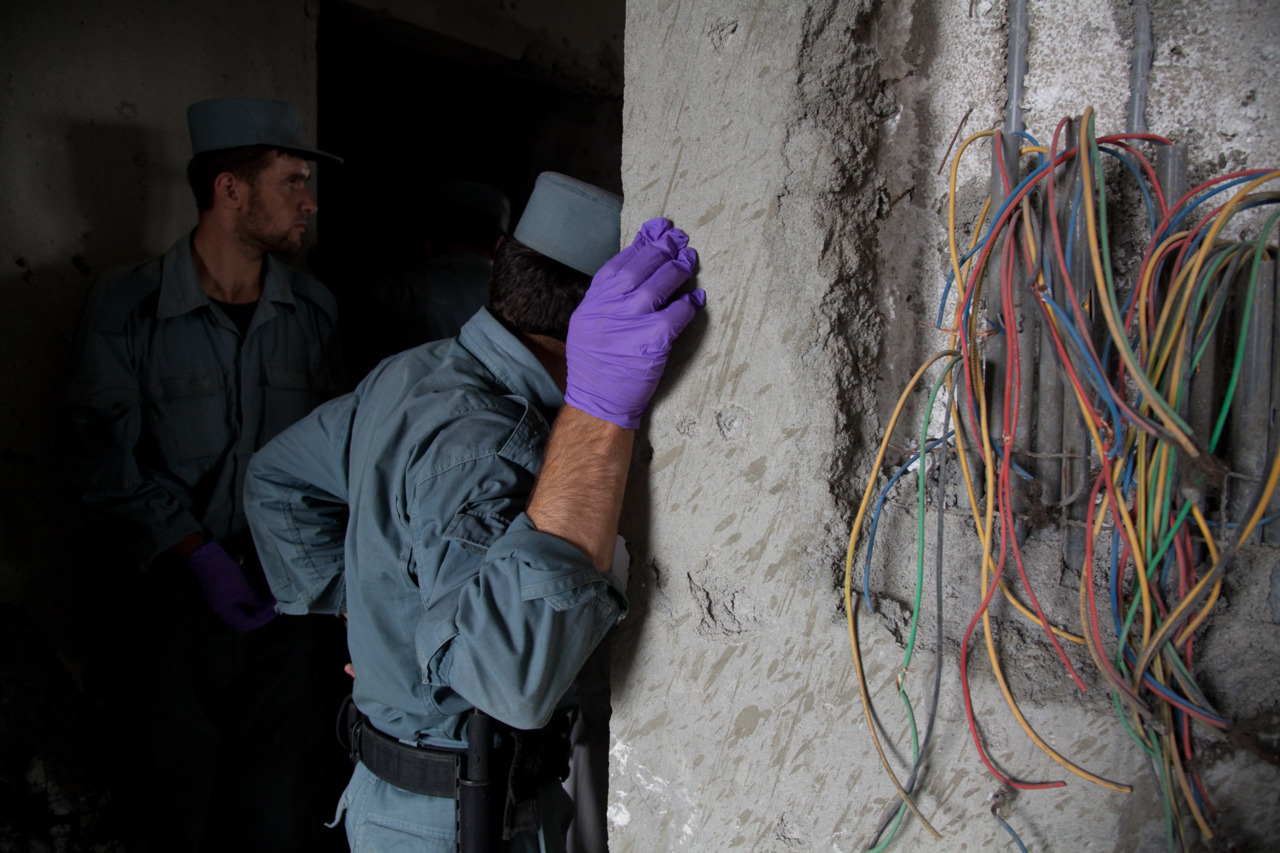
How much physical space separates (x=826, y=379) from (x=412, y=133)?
12.1 feet

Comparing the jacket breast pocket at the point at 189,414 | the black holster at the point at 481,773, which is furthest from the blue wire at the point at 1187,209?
the jacket breast pocket at the point at 189,414

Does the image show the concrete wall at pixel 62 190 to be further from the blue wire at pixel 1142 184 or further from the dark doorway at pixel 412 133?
the blue wire at pixel 1142 184

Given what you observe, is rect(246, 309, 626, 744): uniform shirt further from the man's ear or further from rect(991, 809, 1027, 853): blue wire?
the man's ear

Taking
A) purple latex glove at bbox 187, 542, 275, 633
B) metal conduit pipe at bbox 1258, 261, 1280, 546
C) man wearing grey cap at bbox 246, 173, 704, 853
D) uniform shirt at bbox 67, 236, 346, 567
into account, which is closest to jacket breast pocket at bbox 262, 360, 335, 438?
uniform shirt at bbox 67, 236, 346, 567

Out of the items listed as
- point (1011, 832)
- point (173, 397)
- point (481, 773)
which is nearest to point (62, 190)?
point (173, 397)

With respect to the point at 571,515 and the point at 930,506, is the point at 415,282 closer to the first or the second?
the point at 571,515

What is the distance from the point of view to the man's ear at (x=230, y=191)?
2.21m

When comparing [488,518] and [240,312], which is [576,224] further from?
[240,312]

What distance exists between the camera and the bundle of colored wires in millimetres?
795

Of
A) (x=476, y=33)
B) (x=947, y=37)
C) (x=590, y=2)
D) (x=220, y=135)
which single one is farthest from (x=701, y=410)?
(x=590, y=2)

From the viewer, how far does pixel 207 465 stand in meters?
2.12

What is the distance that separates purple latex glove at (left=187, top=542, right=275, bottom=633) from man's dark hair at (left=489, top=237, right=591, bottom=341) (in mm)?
1154

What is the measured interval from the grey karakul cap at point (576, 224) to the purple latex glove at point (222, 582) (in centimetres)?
125

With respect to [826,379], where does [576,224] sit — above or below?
above
